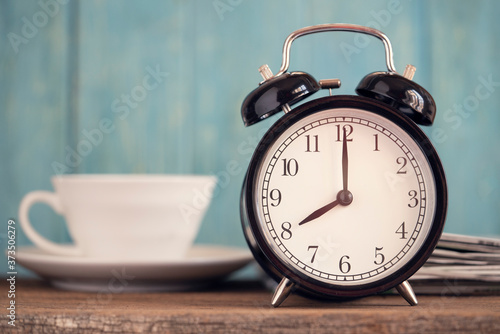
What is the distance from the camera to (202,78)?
44.1 inches

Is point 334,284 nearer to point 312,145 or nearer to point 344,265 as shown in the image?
point 344,265

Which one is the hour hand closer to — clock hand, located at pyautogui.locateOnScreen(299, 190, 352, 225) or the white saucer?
clock hand, located at pyautogui.locateOnScreen(299, 190, 352, 225)

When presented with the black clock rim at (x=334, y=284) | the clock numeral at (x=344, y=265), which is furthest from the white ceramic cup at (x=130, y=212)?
the clock numeral at (x=344, y=265)

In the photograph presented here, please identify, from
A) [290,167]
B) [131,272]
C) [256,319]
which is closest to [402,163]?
[290,167]

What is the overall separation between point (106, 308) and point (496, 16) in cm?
Answer: 102

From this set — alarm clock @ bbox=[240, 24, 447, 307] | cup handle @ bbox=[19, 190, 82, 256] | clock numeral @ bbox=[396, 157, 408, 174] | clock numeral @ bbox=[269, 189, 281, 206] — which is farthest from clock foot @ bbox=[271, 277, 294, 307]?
cup handle @ bbox=[19, 190, 82, 256]

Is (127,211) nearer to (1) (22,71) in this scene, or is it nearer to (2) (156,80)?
(2) (156,80)

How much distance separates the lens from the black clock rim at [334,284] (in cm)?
66

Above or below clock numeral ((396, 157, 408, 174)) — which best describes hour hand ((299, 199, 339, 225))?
below

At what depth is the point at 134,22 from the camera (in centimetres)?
112

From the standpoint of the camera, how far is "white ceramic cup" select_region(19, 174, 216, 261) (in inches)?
33.2

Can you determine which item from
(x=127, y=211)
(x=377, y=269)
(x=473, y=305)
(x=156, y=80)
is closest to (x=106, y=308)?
(x=127, y=211)

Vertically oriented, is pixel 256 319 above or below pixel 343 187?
below

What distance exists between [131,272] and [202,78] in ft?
1.66
